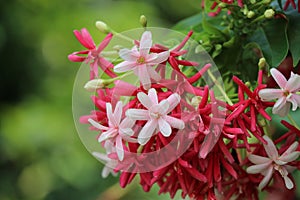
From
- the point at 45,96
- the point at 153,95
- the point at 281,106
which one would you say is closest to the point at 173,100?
the point at 153,95

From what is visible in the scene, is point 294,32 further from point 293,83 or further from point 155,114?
point 155,114

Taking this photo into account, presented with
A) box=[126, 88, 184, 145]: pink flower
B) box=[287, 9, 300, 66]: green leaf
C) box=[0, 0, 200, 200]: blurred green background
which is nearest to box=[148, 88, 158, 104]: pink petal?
box=[126, 88, 184, 145]: pink flower

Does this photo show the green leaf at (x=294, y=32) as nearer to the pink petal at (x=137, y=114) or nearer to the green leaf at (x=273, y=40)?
the green leaf at (x=273, y=40)

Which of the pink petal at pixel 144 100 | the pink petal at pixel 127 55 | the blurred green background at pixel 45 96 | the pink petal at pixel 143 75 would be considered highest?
the pink petal at pixel 127 55

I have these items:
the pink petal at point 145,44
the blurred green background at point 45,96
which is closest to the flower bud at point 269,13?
the pink petal at point 145,44

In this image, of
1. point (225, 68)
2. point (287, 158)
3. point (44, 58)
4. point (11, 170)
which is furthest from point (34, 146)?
point (287, 158)

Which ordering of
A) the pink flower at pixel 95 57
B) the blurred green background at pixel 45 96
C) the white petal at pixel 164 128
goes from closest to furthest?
1. the white petal at pixel 164 128
2. the pink flower at pixel 95 57
3. the blurred green background at pixel 45 96
